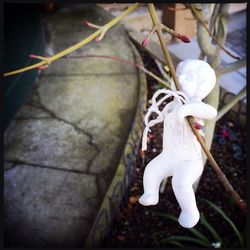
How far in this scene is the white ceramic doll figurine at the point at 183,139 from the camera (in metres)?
0.75

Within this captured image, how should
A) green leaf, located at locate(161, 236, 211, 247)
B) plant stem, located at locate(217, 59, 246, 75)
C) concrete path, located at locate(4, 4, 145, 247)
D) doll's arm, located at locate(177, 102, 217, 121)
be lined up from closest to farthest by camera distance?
1. doll's arm, located at locate(177, 102, 217, 121)
2. plant stem, located at locate(217, 59, 246, 75)
3. green leaf, located at locate(161, 236, 211, 247)
4. concrete path, located at locate(4, 4, 145, 247)

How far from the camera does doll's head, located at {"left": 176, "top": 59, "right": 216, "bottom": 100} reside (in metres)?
0.77

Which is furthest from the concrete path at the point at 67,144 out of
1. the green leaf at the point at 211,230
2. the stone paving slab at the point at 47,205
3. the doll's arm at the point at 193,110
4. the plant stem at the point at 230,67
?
the doll's arm at the point at 193,110

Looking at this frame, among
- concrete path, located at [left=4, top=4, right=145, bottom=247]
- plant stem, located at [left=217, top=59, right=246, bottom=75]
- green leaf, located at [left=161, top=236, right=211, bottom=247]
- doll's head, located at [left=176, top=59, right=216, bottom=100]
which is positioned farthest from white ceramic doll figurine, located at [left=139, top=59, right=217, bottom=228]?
concrete path, located at [left=4, top=4, right=145, bottom=247]

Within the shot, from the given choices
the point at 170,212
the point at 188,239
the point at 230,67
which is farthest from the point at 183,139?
the point at 170,212

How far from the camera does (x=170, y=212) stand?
2197 millimetres

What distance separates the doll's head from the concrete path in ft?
5.02

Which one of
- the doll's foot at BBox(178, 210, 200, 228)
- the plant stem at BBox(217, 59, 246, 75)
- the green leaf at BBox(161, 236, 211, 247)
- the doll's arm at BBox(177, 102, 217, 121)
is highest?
the doll's arm at BBox(177, 102, 217, 121)

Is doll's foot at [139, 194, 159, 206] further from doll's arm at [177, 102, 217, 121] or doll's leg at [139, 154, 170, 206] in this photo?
doll's arm at [177, 102, 217, 121]

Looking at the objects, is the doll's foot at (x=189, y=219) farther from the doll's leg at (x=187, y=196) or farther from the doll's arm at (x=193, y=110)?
the doll's arm at (x=193, y=110)

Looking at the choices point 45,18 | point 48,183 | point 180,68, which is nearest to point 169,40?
point 45,18

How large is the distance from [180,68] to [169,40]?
108 inches

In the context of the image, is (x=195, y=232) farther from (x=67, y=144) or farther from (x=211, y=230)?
(x=67, y=144)

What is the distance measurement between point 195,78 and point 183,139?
105 millimetres
